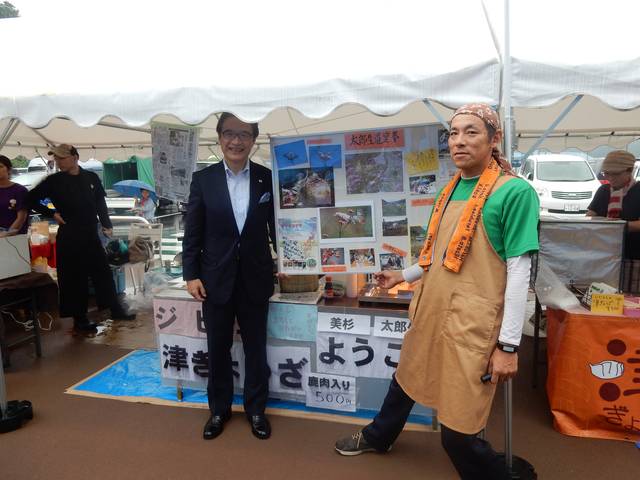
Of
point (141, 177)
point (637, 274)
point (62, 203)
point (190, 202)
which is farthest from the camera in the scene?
point (141, 177)

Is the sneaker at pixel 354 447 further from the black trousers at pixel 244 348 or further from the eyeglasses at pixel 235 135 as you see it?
the eyeglasses at pixel 235 135

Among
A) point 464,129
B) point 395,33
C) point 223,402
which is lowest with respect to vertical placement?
point 223,402

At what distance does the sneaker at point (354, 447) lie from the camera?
2.49 metres

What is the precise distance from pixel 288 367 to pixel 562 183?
1064cm

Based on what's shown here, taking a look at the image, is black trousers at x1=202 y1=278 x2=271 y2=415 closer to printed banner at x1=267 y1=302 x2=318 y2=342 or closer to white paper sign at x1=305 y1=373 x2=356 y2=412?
printed banner at x1=267 y1=302 x2=318 y2=342

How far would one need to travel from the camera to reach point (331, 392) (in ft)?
9.50

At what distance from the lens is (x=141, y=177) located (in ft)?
31.5

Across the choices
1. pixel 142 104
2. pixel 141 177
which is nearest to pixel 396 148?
pixel 142 104

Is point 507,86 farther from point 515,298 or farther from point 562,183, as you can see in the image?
point 562,183

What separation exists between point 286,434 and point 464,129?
6.91ft

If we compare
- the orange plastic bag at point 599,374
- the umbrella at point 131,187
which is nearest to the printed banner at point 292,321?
the orange plastic bag at point 599,374

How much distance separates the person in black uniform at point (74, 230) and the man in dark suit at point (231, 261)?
2490 mm

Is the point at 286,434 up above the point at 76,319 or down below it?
below

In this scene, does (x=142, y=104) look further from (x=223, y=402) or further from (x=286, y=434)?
(x=286, y=434)
